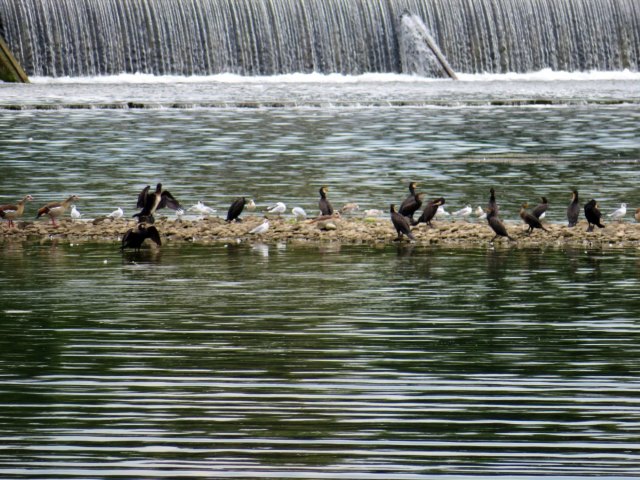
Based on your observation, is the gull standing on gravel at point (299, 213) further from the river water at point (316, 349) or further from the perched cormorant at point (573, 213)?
the perched cormorant at point (573, 213)

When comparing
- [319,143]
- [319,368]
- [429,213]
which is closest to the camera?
[319,368]

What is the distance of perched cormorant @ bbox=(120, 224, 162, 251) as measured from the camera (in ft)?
67.7

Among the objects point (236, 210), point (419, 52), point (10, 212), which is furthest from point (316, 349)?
point (419, 52)

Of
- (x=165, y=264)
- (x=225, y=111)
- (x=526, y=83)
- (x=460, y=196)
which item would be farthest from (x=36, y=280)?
(x=526, y=83)

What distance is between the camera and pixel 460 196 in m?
28.0

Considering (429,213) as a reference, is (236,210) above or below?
above

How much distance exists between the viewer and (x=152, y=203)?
911 inches

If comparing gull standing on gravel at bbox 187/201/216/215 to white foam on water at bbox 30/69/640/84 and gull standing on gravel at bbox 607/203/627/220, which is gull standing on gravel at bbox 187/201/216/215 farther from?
white foam on water at bbox 30/69/640/84

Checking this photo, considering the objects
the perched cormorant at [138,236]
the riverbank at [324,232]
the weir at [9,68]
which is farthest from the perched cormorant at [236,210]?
the weir at [9,68]

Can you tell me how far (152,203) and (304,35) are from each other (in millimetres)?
45543

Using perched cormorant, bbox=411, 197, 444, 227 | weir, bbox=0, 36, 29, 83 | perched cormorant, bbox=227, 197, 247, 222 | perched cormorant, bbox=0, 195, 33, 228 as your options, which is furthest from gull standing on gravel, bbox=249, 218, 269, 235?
weir, bbox=0, 36, 29, 83

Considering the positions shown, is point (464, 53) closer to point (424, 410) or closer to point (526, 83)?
point (526, 83)

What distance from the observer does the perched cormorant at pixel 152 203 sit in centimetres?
2305

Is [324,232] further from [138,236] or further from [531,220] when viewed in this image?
[138,236]
